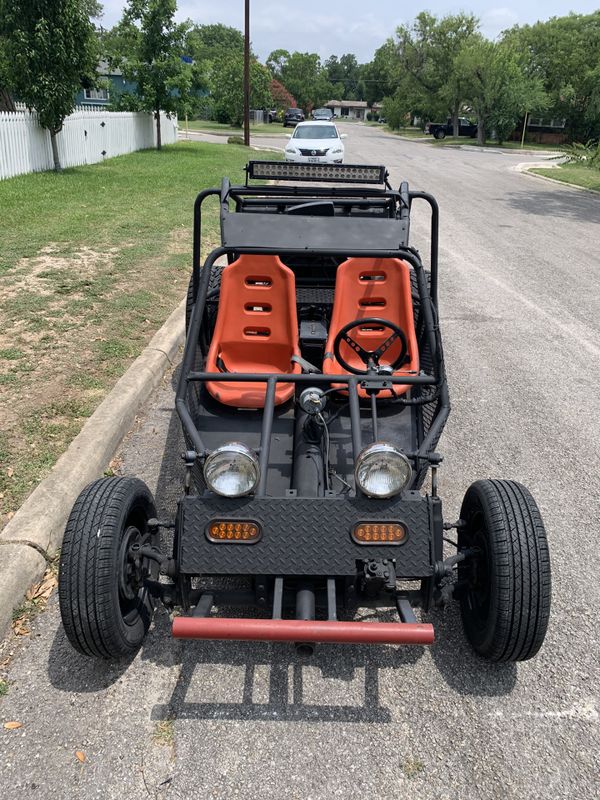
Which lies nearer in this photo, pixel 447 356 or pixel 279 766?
pixel 279 766

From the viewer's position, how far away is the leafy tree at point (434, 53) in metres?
50.8

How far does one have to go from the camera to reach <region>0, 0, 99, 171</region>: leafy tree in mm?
13852

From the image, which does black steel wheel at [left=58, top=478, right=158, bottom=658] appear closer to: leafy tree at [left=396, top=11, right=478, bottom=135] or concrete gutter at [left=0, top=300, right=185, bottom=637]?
concrete gutter at [left=0, top=300, right=185, bottom=637]

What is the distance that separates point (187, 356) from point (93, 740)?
66.0 inches

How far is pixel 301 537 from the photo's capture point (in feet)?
8.21

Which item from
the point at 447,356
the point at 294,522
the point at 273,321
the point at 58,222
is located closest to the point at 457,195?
the point at 58,222

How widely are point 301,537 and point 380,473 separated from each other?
0.39 meters

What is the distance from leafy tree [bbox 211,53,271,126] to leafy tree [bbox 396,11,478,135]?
1286 cm

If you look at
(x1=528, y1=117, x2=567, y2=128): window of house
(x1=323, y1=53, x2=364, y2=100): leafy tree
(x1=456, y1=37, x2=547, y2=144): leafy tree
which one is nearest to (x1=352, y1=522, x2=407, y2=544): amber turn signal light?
(x1=456, y1=37, x2=547, y2=144): leafy tree

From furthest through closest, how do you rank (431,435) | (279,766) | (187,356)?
(187,356), (431,435), (279,766)

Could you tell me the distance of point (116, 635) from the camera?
2.44 meters

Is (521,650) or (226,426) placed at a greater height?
(226,426)

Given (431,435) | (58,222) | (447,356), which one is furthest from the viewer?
(58,222)

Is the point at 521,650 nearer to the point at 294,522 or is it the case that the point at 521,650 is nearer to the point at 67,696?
the point at 294,522
